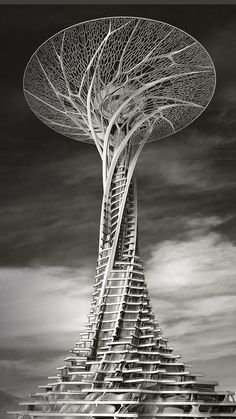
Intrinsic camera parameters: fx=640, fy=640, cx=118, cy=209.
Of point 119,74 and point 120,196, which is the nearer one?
point 119,74

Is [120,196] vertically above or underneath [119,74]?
underneath

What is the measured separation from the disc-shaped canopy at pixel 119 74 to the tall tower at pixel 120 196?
51mm

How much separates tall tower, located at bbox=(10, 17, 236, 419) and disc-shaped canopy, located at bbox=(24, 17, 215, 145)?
0.05 meters

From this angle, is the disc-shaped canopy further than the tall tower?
Yes

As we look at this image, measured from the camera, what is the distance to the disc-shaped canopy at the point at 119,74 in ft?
91.5

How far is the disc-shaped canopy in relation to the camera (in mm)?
27891

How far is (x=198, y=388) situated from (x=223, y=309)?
995 cm

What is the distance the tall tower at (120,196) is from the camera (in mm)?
24984

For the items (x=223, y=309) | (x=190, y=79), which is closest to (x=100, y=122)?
(x=190, y=79)

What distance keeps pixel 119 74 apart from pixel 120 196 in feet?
18.1

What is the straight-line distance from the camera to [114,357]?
25.8 meters

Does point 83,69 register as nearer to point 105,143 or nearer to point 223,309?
point 105,143

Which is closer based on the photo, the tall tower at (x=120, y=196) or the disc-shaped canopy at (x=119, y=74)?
the tall tower at (x=120, y=196)

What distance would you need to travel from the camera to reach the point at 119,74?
28.9 meters
